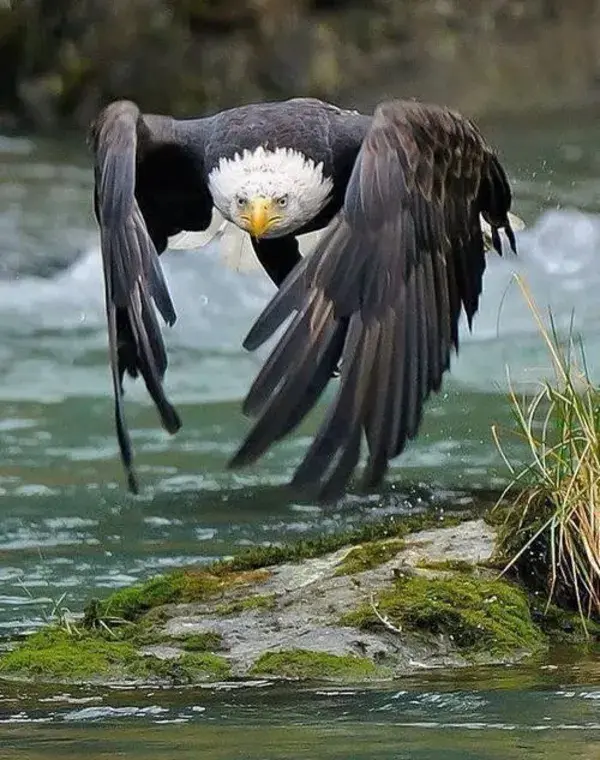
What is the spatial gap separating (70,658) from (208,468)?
3.29m

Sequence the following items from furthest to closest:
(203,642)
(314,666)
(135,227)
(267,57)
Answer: (267,57) → (135,227) → (203,642) → (314,666)

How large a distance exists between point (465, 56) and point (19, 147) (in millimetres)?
3573

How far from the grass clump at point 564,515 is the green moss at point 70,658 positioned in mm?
1030

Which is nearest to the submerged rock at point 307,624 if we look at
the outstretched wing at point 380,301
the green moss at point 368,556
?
the green moss at point 368,556

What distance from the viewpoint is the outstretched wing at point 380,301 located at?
4.12 metres

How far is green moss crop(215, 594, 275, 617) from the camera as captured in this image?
4691 mm

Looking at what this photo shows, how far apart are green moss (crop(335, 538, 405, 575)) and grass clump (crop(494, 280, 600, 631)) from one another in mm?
280

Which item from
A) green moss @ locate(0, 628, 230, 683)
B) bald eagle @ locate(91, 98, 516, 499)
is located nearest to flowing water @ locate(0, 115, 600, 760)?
green moss @ locate(0, 628, 230, 683)

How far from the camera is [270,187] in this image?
562cm

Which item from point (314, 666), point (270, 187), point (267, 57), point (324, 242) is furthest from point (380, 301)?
point (267, 57)

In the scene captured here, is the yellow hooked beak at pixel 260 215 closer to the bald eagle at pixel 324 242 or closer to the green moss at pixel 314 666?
the bald eagle at pixel 324 242

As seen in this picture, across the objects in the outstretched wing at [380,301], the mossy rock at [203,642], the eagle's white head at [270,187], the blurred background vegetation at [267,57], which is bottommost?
the mossy rock at [203,642]

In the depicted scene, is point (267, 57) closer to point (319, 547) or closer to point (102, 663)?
point (319, 547)

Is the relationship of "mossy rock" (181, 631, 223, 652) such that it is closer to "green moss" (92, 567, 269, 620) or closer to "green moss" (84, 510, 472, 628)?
"green moss" (84, 510, 472, 628)
